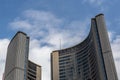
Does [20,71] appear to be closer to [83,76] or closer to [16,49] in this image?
[16,49]

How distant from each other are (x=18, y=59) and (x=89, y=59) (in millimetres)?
46983

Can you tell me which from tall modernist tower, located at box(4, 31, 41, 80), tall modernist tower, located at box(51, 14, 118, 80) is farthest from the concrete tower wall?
tall modernist tower, located at box(51, 14, 118, 80)

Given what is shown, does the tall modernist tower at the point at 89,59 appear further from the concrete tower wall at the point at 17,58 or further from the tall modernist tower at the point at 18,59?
the concrete tower wall at the point at 17,58

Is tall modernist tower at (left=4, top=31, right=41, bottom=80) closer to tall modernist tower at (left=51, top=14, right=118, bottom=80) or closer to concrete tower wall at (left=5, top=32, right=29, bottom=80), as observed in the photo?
concrete tower wall at (left=5, top=32, right=29, bottom=80)

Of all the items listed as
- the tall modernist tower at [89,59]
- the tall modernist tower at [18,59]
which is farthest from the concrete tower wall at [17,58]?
the tall modernist tower at [89,59]

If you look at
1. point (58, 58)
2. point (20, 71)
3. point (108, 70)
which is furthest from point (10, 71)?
point (108, 70)

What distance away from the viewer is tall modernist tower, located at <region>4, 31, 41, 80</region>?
126750 millimetres

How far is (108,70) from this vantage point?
373 feet

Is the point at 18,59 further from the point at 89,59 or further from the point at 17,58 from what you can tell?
the point at 89,59

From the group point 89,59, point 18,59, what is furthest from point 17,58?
point 89,59

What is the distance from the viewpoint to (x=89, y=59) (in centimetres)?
14688

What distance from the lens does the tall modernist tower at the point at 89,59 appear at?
11686 cm

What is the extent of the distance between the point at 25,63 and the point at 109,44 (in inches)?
1969

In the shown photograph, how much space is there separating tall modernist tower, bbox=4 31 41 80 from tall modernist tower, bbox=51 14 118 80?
3519 centimetres
